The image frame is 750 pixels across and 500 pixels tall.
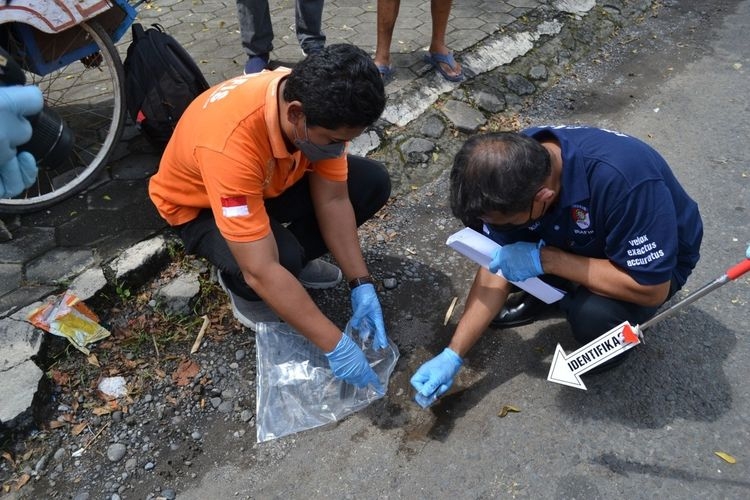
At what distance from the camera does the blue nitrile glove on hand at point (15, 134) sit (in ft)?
5.68

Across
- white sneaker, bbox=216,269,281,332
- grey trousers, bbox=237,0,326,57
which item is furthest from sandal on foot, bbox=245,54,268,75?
white sneaker, bbox=216,269,281,332

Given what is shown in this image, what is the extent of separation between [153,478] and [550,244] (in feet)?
5.43

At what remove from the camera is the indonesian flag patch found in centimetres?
195

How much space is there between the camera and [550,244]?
85.9 inches

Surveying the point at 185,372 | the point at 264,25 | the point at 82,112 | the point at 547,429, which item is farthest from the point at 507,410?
the point at 82,112

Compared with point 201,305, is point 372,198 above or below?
above

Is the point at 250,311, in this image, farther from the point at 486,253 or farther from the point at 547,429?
the point at 547,429

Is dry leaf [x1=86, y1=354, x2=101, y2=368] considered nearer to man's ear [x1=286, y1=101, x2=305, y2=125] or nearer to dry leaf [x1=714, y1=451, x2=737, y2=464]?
man's ear [x1=286, y1=101, x2=305, y2=125]

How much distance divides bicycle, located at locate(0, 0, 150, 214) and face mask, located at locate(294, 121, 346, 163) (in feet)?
A: 3.57

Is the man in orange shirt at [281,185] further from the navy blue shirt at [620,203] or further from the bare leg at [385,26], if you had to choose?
the bare leg at [385,26]

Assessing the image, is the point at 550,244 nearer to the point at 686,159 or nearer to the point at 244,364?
the point at 244,364

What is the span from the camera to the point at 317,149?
2035mm

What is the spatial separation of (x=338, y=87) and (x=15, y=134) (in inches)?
38.4

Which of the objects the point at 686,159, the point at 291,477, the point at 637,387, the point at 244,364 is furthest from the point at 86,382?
the point at 686,159
